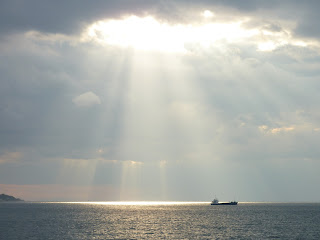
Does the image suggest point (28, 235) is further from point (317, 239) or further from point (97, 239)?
point (317, 239)

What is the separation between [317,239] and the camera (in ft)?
364

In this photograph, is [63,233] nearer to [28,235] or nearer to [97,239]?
[28,235]

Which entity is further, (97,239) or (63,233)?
(63,233)

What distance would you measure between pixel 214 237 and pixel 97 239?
3417 centimetres

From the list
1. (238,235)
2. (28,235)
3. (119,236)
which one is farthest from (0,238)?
(238,235)

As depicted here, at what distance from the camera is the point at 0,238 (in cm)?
10800

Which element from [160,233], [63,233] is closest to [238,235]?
[160,233]

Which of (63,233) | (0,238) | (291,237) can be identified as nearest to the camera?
(0,238)

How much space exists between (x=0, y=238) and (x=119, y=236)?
3393cm

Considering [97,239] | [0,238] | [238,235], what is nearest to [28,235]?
[0,238]

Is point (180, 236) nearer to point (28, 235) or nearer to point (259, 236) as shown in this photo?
point (259, 236)

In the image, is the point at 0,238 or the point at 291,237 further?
the point at 291,237

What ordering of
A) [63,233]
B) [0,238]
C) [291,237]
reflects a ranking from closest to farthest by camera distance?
[0,238]
[291,237]
[63,233]

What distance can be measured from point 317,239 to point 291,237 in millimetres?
7399
